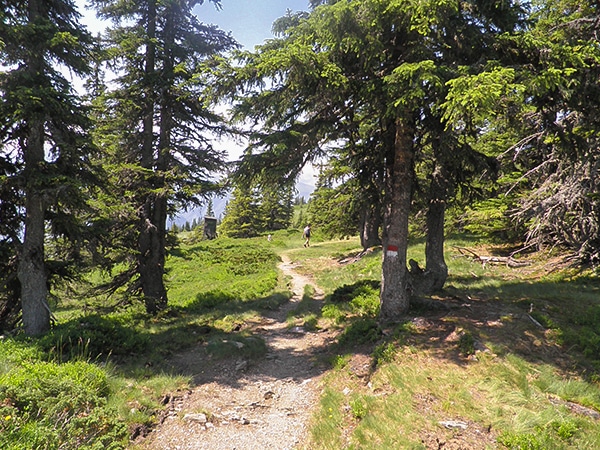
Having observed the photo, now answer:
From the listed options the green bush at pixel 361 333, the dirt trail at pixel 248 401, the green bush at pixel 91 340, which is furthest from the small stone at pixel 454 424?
the green bush at pixel 91 340

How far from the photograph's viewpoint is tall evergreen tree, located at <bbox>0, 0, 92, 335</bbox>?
7008 mm

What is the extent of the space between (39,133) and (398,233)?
32.0 ft

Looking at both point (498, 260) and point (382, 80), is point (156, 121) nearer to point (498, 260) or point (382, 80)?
point (382, 80)

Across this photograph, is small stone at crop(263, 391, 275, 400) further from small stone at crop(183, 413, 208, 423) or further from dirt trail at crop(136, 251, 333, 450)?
small stone at crop(183, 413, 208, 423)

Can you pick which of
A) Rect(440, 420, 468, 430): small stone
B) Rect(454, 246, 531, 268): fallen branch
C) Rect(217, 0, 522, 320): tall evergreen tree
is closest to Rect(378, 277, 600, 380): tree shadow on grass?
Rect(217, 0, 522, 320): tall evergreen tree

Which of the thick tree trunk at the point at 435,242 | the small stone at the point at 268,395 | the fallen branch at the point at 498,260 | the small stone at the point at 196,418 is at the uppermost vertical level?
the thick tree trunk at the point at 435,242

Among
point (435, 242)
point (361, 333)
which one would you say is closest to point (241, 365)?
point (361, 333)

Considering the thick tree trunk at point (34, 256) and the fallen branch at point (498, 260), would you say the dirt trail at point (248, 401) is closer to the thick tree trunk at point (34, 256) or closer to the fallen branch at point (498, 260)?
the thick tree trunk at point (34, 256)

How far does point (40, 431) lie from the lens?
365 centimetres

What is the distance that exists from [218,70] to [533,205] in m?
10.7

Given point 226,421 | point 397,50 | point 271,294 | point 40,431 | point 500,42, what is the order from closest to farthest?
point 40,431, point 226,421, point 500,42, point 397,50, point 271,294

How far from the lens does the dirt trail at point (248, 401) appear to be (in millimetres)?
4797

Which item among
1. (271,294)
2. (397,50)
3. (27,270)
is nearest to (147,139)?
(27,270)

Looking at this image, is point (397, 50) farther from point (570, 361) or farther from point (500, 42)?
point (570, 361)
